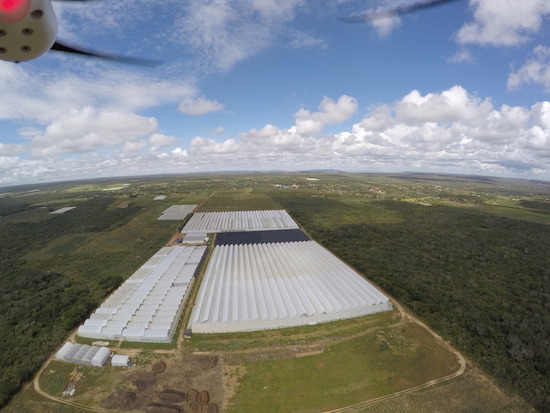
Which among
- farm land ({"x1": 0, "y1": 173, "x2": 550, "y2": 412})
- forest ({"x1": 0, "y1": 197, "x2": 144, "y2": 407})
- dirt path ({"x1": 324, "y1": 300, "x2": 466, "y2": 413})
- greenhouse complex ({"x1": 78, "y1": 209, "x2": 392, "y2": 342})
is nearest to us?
dirt path ({"x1": 324, "y1": 300, "x2": 466, "y2": 413})

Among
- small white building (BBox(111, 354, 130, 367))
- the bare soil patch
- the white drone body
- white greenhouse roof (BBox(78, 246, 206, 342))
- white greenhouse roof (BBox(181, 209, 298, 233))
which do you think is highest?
the white drone body

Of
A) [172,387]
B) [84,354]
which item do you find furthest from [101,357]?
[172,387]

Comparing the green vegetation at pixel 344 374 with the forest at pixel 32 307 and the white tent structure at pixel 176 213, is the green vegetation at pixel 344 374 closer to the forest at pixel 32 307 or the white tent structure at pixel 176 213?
the forest at pixel 32 307

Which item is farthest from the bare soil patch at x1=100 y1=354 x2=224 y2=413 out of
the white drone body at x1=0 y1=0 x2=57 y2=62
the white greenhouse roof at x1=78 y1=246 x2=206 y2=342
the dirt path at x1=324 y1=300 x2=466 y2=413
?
the white drone body at x1=0 y1=0 x2=57 y2=62

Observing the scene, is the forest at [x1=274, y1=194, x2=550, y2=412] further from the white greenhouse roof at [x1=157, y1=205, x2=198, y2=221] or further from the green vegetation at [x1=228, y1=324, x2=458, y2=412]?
the white greenhouse roof at [x1=157, y1=205, x2=198, y2=221]

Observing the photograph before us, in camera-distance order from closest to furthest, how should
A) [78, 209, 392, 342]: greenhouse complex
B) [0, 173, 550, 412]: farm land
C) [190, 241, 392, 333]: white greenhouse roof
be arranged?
[0, 173, 550, 412]: farm land → [78, 209, 392, 342]: greenhouse complex → [190, 241, 392, 333]: white greenhouse roof

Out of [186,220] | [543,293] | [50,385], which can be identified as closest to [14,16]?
[50,385]

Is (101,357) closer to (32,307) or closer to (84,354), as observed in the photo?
(84,354)

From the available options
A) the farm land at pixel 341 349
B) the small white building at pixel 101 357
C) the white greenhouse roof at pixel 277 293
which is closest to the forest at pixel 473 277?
the farm land at pixel 341 349
